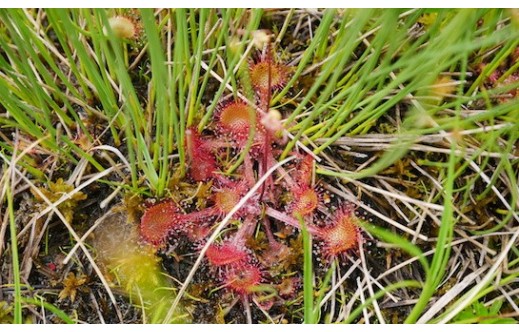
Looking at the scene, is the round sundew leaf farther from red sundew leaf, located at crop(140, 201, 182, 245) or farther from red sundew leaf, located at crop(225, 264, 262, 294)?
red sundew leaf, located at crop(140, 201, 182, 245)

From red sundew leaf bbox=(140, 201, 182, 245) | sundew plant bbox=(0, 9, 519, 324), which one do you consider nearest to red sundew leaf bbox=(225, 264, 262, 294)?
sundew plant bbox=(0, 9, 519, 324)

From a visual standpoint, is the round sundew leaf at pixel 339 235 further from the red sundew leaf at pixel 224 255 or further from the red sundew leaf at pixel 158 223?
the red sundew leaf at pixel 158 223

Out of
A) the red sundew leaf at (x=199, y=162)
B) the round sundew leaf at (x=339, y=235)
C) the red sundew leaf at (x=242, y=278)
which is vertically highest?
the red sundew leaf at (x=199, y=162)

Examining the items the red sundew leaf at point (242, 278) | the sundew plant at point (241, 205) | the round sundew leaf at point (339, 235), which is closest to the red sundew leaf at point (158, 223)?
the sundew plant at point (241, 205)

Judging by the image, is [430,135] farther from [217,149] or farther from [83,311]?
[83,311]

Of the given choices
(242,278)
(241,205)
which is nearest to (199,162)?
(241,205)
